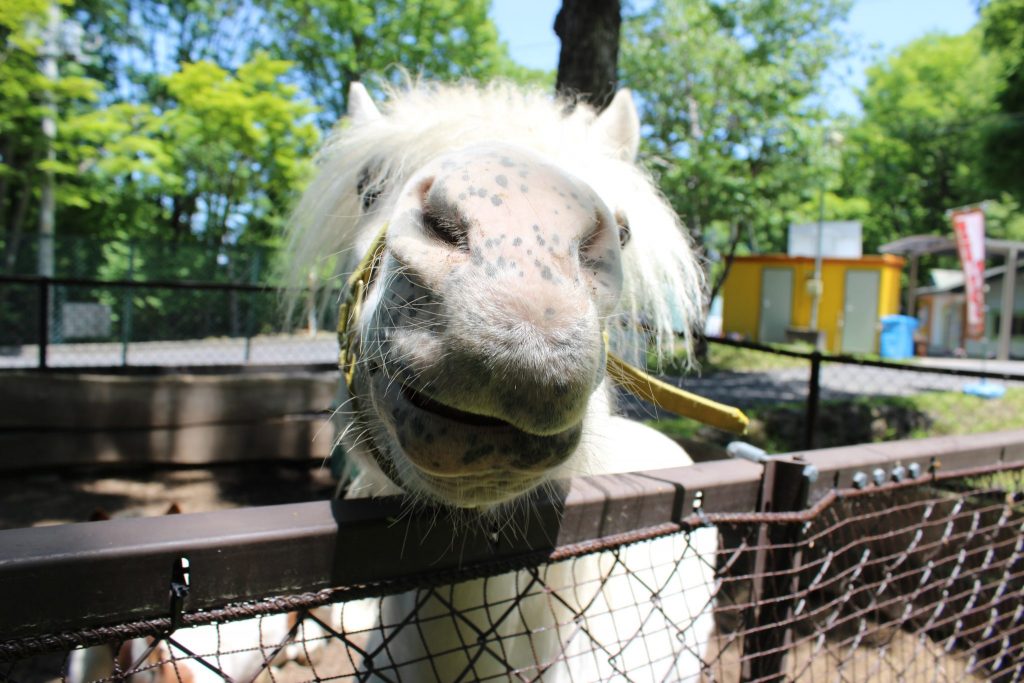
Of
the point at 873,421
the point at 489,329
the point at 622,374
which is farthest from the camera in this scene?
the point at 873,421

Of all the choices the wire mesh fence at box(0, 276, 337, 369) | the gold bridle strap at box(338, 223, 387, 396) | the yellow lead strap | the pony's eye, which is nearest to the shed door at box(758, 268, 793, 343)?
the wire mesh fence at box(0, 276, 337, 369)

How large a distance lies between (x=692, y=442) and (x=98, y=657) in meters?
4.07

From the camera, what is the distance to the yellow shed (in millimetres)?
21000

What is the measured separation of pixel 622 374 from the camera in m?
1.38

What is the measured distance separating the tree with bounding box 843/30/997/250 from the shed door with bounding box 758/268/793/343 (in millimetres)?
10148

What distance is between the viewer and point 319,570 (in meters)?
0.81

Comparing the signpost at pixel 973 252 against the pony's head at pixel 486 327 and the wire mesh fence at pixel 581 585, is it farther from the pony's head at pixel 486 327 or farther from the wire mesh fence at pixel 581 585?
the pony's head at pixel 486 327

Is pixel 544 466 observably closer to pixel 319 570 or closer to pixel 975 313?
pixel 319 570

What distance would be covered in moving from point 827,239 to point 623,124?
2036 cm

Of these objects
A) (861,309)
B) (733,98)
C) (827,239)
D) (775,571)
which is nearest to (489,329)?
(775,571)

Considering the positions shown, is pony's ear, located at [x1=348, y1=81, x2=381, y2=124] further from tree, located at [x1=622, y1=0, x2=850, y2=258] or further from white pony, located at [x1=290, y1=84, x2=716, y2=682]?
tree, located at [x1=622, y1=0, x2=850, y2=258]

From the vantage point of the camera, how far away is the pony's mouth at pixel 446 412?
0.84 meters

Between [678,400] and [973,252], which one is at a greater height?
[973,252]

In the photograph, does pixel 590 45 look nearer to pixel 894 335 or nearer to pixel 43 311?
pixel 43 311
